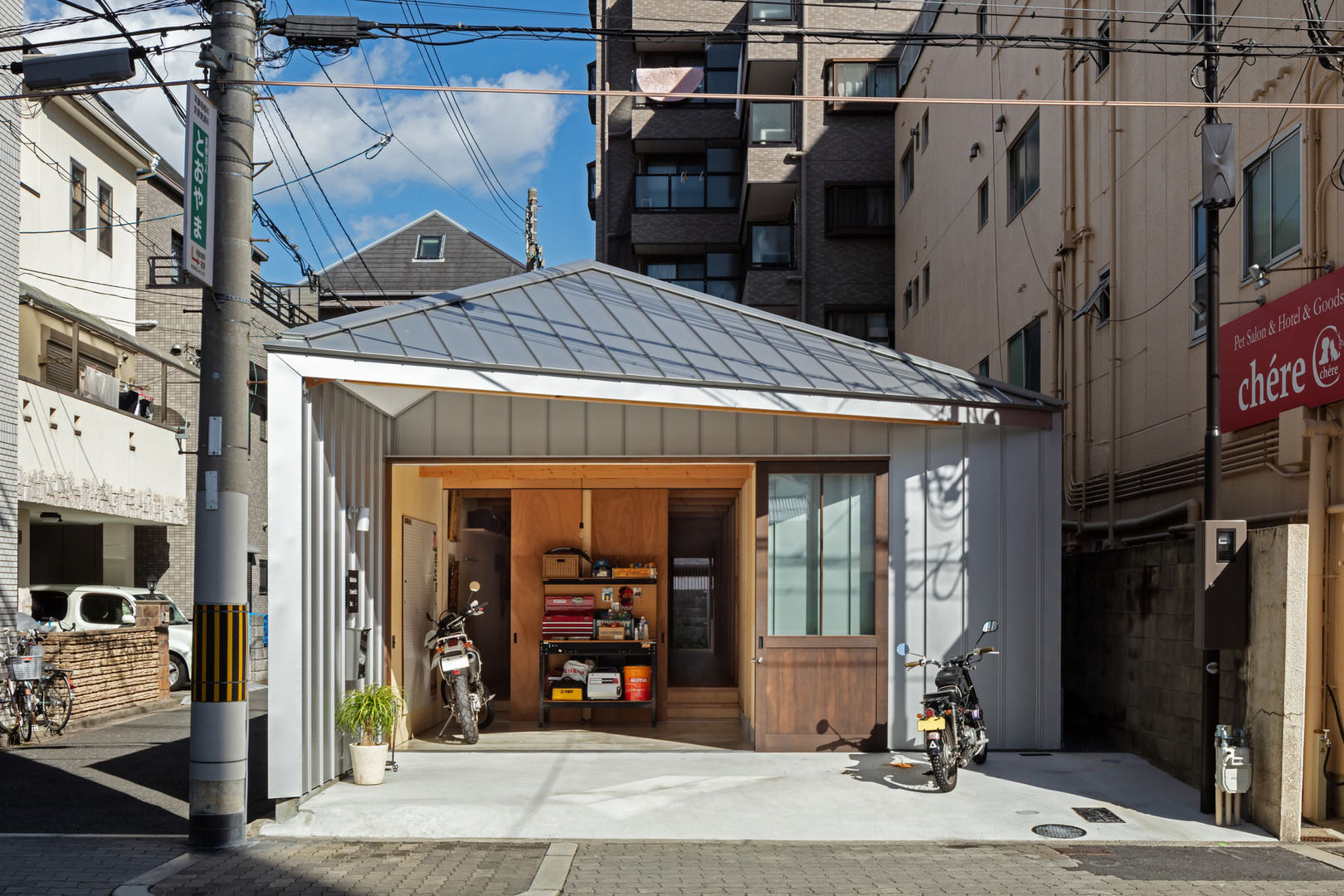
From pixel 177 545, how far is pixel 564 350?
17.2 metres

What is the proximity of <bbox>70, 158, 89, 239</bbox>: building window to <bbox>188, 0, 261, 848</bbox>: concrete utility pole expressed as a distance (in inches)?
546

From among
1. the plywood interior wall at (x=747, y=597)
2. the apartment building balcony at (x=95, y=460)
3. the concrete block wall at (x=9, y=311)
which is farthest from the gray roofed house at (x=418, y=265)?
the plywood interior wall at (x=747, y=597)

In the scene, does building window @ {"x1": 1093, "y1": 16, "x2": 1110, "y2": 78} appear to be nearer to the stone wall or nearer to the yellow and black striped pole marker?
the yellow and black striped pole marker

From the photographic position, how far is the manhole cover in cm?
838

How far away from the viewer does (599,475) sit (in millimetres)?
13750

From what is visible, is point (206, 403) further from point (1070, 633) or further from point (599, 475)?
point (1070, 633)

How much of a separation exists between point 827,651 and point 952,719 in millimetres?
1847

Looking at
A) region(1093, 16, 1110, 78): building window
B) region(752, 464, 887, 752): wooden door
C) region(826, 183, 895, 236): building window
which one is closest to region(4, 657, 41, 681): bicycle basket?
region(752, 464, 887, 752): wooden door

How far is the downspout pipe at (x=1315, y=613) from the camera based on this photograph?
338 inches

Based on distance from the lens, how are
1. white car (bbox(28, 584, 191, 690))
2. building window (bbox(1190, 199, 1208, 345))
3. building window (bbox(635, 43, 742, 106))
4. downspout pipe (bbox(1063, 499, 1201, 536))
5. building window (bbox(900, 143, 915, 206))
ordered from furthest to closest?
building window (bbox(635, 43, 742, 106)) < building window (bbox(900, 143, 915, 206)) < white car (bbox(28, 584, 191, 690)) < building window (bbox(1190, 199, 1208, 345)) < downspout pipe (bbox(1063, 499, 1201, 536))

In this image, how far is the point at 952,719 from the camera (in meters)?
9.73

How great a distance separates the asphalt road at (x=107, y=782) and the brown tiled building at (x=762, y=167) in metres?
17.4

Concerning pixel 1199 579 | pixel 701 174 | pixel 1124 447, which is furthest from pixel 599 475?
pixel 701 174

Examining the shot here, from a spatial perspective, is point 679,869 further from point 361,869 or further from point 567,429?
point 567,429
